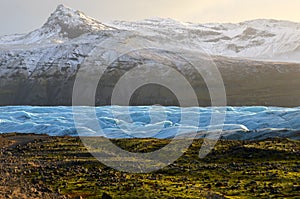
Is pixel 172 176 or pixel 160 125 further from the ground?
pixel 172 176

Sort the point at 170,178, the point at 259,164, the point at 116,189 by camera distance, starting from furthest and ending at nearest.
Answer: the point at 259,164 → the point at 170,178 → the point at 116,189

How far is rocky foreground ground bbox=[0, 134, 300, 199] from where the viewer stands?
32594mm

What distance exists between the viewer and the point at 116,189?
3409 centimetres

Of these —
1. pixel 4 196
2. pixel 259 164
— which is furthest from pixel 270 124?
→ pixel 4 196

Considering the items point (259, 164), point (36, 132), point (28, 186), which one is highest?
point (259, 164)

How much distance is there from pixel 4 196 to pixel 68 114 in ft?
322

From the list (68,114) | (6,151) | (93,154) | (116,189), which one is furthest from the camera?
(68,114)

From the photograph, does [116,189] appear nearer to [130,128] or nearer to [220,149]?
[220,149]

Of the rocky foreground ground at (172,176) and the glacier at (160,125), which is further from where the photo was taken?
the glacier at (160,125)

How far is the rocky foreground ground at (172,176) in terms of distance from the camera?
32594 millimetres

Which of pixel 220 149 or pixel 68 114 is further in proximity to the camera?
pixel 68 114

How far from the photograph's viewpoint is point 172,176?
42.5 meters

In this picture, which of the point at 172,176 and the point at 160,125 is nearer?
the point at 172,176

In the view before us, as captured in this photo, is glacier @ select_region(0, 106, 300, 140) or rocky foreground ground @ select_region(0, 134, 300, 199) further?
glacier @ select_region(0, 106, 300, 140)
